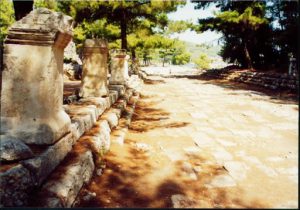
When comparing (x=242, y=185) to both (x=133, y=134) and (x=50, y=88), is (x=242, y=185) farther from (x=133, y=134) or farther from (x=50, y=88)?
(x=133, y=134)

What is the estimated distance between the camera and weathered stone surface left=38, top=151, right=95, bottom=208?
8.19ft

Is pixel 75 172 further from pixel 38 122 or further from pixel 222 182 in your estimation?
pixel 222 182

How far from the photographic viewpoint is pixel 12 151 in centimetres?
261

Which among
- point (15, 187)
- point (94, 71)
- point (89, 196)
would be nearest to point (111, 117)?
point (94, 71)

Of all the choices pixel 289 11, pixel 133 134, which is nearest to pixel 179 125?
pixel 133 134

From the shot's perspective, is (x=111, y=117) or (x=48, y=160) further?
(x=111, y=117)

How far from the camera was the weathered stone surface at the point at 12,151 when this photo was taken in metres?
2.55

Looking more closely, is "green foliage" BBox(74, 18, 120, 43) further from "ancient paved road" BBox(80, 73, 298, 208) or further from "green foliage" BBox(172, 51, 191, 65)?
"green foliage" BBox(172, 51, 191, 65)

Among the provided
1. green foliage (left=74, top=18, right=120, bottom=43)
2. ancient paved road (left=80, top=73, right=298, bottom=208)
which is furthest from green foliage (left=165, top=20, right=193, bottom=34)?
ancient paved road (left=80, top=73, right=298, bottom=208)

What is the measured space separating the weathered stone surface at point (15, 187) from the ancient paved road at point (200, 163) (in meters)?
0.73

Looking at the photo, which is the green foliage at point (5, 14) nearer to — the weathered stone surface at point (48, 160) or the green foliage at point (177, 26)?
the green foliage at point (177, 26)

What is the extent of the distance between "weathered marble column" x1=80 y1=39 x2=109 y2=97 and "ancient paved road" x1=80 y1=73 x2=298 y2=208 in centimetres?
Result: 106

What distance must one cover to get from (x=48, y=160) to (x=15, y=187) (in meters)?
Answer: 0.60

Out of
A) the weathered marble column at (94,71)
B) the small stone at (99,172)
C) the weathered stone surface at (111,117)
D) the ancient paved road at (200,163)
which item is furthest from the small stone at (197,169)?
the weathered marble column at (94,71)
